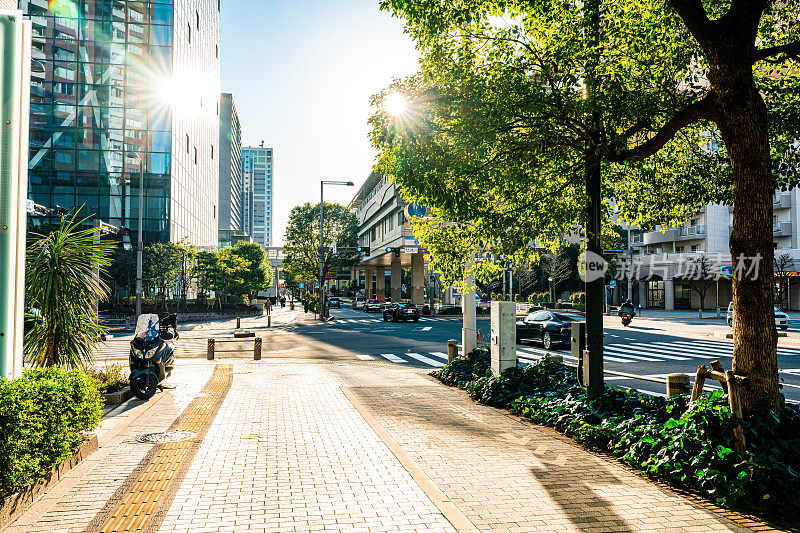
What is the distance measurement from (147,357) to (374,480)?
6.53 meters

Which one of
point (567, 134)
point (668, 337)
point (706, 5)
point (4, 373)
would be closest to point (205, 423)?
point (4, 373)

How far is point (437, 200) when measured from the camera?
27.0 ft

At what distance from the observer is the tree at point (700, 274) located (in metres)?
55.2

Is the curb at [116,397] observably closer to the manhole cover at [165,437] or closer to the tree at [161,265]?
the manhole cover at [165,437]

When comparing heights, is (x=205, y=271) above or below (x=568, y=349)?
above

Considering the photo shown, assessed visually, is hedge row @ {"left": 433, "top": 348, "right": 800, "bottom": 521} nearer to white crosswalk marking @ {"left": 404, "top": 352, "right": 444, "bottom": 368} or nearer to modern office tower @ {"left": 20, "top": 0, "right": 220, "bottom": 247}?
white crosswalk marking @ {"left": 404, "top": 352, "right": 444, "bottom": 368}

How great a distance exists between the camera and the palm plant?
24.3ft

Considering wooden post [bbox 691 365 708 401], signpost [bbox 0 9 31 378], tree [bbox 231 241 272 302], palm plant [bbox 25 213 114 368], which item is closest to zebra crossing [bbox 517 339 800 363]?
wooden post [bbox 691 365 708 401]

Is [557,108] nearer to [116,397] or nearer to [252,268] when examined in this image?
[116,397]

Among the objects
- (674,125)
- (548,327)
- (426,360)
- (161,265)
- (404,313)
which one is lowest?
(426,360)

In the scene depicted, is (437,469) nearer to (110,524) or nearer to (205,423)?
(110,524)

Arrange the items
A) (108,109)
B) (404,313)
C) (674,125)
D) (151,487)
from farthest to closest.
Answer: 1. (108,109)
2. (404,313)
3. (674,125)
4. (151,487)

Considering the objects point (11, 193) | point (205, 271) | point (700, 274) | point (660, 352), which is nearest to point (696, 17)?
point (11, 193)

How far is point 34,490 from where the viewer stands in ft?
16.3
